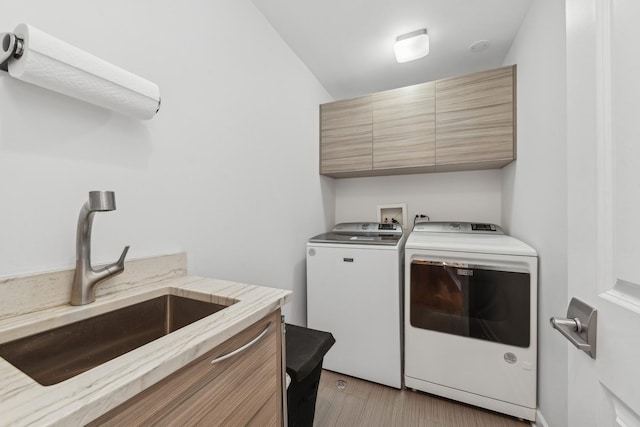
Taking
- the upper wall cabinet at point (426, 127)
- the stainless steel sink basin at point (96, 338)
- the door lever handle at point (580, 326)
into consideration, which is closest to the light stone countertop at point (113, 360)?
the stainless steel sink basin at point (96, 338)

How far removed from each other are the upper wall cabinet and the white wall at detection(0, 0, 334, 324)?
1.89 ft

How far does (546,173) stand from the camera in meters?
1.26

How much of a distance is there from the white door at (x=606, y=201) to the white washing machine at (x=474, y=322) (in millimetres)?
1000

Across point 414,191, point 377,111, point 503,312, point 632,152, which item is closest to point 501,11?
point 377,111

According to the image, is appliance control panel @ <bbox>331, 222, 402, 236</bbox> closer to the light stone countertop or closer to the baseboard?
the baseboard

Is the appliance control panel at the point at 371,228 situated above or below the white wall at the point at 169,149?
below

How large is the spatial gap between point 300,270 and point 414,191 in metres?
1.40

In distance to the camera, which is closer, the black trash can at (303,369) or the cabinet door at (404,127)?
the black trash can at (303,369)

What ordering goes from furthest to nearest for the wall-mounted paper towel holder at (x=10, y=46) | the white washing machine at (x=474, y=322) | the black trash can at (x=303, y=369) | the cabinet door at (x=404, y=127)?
1. the cabinet door at (x=404, y=127)
2. the white washing machine at (x=474, y=322)
3. the black trash can at (x=303, y=369)
4. the wall-mounted paper towel holder at (x=10, y=46)

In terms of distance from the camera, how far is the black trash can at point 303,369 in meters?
0.96

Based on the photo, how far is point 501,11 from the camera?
1546mm

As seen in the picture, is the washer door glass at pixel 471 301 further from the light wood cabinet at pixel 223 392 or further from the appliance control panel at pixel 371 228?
the light wood cabinet at pixel 223 392

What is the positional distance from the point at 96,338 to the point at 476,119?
7.92 feet

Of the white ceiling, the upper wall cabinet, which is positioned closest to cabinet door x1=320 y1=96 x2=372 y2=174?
the upper wall cabinet
